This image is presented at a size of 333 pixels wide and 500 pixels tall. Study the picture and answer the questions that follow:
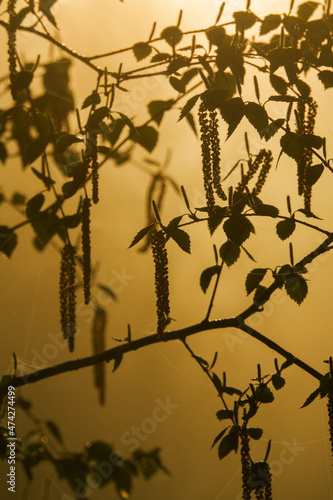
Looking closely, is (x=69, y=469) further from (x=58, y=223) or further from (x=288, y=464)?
(x=288, y=464)

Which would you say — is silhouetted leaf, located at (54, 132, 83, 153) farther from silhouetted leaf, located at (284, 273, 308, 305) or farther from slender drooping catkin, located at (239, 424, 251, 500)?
slender drooping catkin, located at (239, 424, 251, 500)

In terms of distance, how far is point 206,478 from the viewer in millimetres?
1841

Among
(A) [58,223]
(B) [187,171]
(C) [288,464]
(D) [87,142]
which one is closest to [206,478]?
(C) [288,464]

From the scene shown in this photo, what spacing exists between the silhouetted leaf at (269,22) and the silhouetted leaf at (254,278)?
385 millimetres

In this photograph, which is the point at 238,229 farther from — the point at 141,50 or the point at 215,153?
the point at 141,50

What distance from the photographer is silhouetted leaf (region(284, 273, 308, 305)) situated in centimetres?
88

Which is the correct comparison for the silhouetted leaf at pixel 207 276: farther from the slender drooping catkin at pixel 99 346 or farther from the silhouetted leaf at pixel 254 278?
the slender drooping catkin at pixel 99 346

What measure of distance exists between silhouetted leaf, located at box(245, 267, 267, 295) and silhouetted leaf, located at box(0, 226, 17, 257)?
0.46 m

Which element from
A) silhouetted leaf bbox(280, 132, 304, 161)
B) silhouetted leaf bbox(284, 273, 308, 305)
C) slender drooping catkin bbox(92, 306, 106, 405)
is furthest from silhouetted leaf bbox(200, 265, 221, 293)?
slender drooping catkin bbox(92, 306, 106, 405)

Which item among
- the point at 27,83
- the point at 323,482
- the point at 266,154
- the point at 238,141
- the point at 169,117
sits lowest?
the point at 323,482


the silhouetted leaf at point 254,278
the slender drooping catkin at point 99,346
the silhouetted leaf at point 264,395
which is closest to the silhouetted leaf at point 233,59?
the silhouetted leaf at point 254,278

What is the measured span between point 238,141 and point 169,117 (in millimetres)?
281

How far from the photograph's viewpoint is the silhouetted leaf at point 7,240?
3.70 feet

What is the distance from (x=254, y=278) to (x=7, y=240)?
49cm
